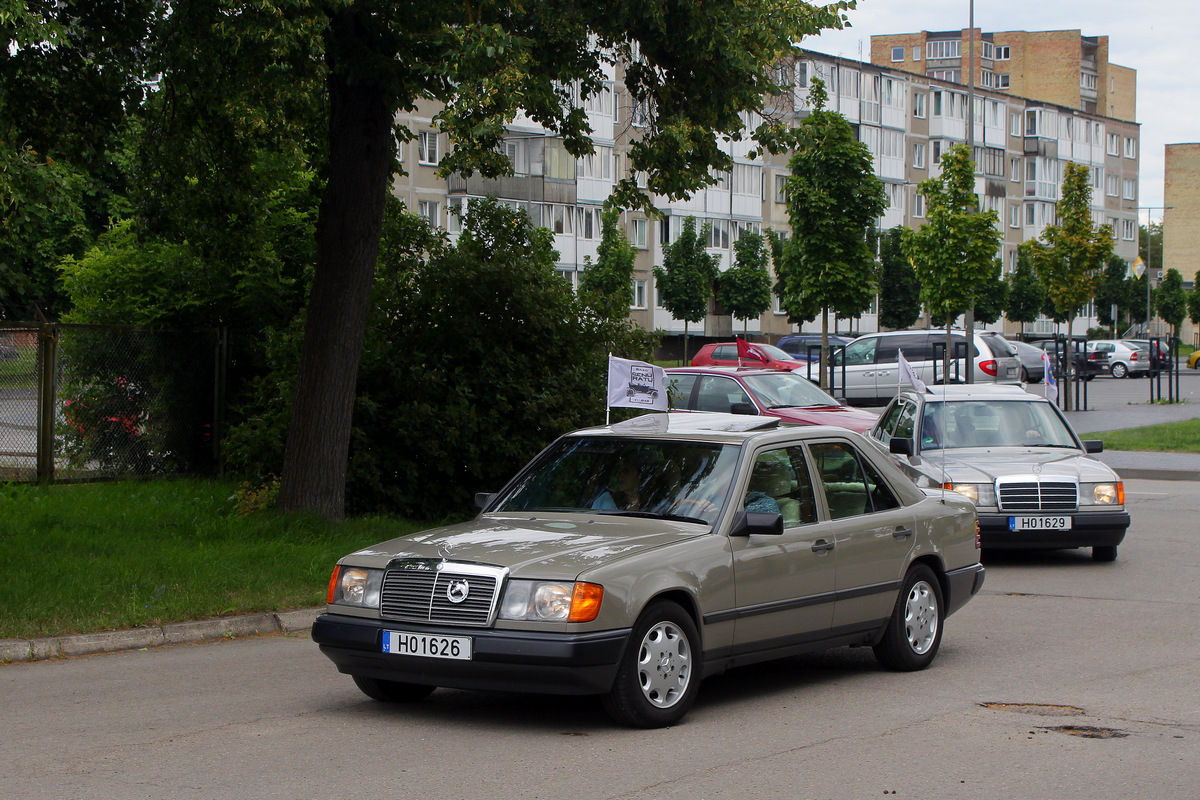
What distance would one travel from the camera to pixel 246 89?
12023 millimetres

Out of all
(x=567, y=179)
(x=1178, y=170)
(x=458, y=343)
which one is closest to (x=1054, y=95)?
(x=1178, y=170)

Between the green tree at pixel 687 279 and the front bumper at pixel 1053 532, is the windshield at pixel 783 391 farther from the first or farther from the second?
the green tree at pixel 687 279

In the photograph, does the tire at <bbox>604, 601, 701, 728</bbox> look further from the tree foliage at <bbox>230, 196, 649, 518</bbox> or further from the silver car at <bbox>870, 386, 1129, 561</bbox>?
the tree foliage at <bbox>230, 196, 649, 518</bbox>

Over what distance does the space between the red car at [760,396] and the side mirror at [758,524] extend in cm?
1259

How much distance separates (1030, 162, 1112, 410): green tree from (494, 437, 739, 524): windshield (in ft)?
107

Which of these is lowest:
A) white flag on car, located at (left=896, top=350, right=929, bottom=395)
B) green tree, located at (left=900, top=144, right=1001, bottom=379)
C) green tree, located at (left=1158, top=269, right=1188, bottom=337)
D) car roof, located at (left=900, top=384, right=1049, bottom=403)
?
car roof, located at (left=900, top=384, right=1049, bottom=403)

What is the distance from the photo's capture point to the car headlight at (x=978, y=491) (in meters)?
12.5

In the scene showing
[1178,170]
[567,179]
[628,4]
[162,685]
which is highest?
[1178,170]

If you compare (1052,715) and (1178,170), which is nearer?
(1052,715)

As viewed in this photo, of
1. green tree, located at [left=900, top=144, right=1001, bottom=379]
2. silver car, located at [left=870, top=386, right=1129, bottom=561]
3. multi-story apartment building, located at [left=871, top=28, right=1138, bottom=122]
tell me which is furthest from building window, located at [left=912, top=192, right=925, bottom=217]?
silver car, located at [left=870, top=386, right=1129, bottom=561]

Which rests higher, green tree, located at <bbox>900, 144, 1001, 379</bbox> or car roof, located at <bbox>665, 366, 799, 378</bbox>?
green tree, located at <bbox>900, 144, 1001, 379</bbox>

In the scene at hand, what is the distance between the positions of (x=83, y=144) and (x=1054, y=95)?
11502 centimetres

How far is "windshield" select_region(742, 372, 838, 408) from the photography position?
20.2 metres

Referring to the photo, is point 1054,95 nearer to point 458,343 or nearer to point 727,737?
point 458,343
